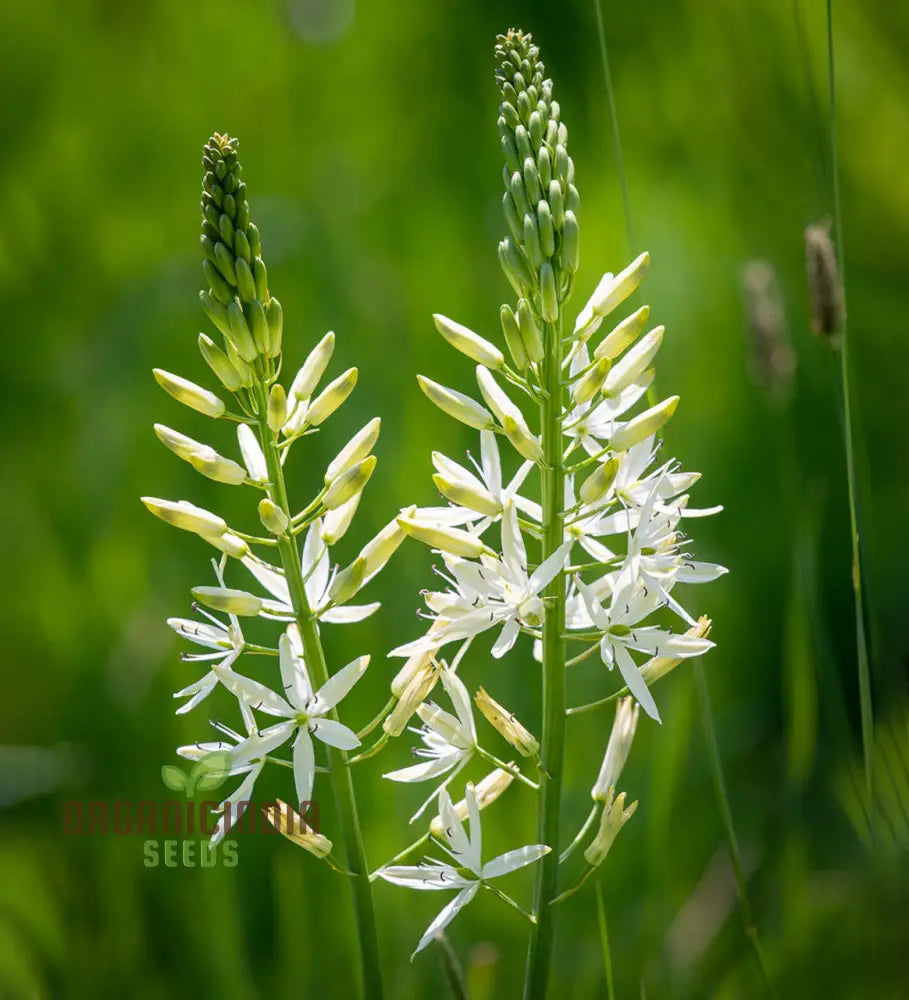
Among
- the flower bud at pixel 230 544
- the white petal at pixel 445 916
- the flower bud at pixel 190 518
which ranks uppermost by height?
the flower bud at pixel 190 518

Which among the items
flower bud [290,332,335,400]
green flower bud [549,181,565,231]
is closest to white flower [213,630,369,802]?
flower bud [290,332,335,400]

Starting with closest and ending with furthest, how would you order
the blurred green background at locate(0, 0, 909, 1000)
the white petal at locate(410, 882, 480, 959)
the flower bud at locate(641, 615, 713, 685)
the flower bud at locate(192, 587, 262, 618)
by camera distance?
1. the white petal at locate(410, 882, 480, 959)
2. the flower bud at locate(192, 587, 262, 618)
3. the flower bud at locate(641, 615, 713, 685)
4. the blurred green background at locate(0, 0, 909, 1000)

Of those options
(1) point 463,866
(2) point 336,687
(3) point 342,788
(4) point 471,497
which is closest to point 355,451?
(4) point 471,497

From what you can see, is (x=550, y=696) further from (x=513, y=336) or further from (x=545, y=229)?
(x=545, y=229)

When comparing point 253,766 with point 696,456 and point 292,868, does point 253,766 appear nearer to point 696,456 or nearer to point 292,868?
point 292,868

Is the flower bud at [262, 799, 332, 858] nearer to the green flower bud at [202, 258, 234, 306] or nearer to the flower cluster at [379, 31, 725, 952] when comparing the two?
the flower cluster at [379, 31, 725, 952]

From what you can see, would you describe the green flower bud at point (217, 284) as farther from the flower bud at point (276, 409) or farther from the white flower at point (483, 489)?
the white flower at point (483, 489)

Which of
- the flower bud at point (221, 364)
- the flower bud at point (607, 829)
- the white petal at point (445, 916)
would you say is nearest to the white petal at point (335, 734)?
the white petal at point (445, 916)
